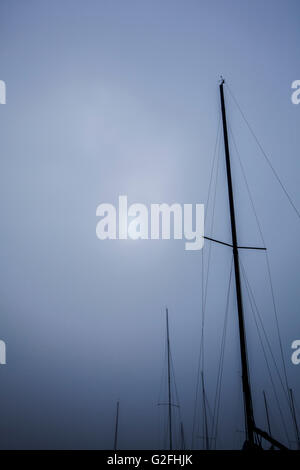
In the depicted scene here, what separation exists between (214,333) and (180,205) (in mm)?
9729

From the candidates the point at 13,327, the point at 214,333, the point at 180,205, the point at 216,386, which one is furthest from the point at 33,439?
the point at 180,205

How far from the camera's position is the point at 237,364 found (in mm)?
15352

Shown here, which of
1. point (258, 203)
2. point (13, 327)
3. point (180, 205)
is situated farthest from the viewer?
point (13, 327)

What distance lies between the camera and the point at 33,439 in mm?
16562

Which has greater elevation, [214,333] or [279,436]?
[214,333]

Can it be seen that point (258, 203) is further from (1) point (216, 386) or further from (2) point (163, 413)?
(2) point (163, 413)

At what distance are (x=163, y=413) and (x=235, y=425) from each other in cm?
504
